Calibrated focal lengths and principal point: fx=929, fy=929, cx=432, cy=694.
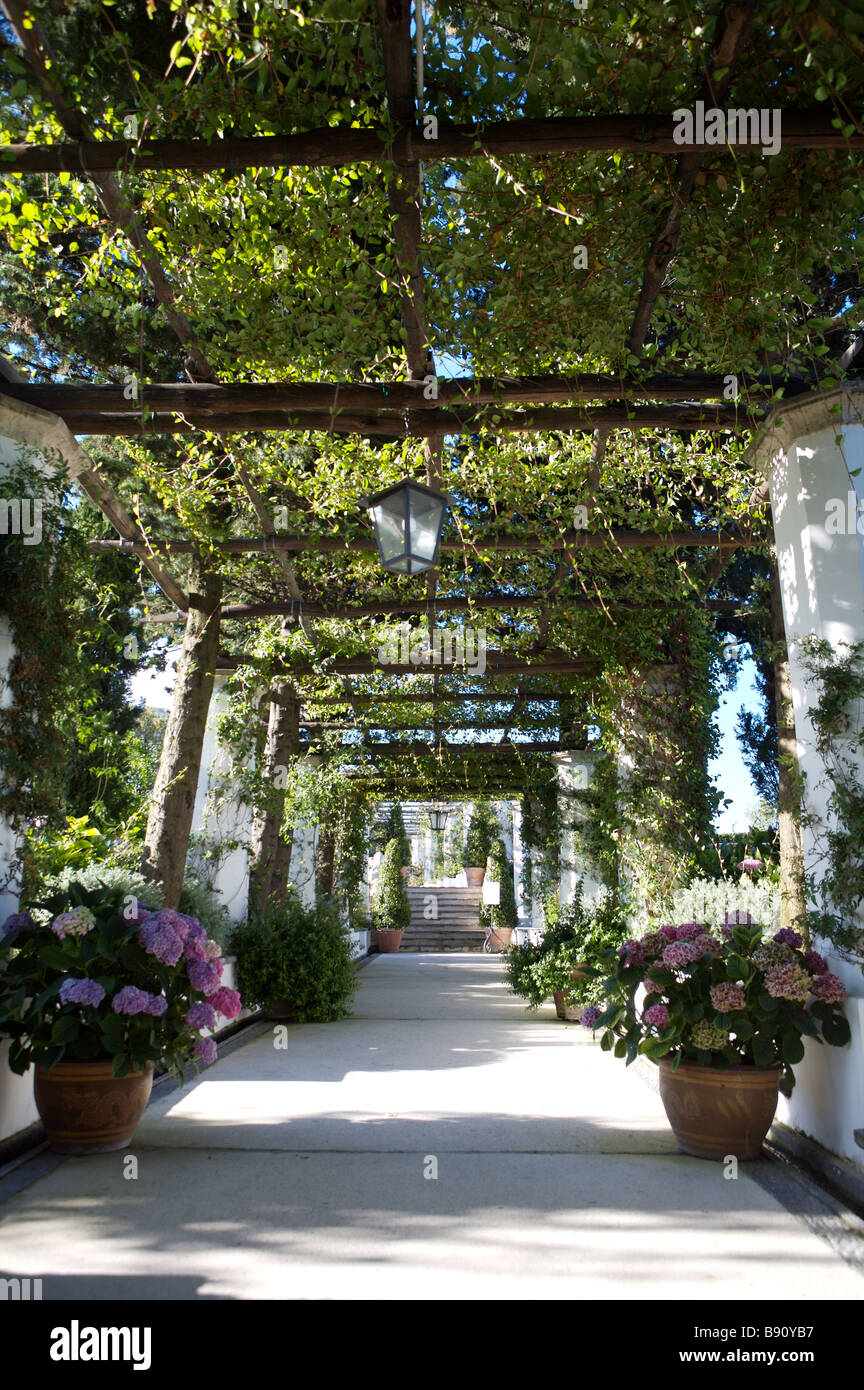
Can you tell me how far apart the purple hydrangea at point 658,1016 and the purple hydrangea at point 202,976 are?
1.90 meters

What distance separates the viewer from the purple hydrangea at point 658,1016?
397 cm

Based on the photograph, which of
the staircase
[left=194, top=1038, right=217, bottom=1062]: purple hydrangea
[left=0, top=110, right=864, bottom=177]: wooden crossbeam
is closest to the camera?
[left=0, top=110, right=864, bottom=177]: wooden crossbeam

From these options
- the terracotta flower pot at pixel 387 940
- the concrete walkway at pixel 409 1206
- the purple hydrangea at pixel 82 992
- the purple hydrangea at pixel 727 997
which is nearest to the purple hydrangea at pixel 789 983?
the purple hydrangea at pixel 727 997

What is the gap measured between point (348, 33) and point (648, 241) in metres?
1.42

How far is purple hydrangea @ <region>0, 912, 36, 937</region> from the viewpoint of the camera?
4000mm

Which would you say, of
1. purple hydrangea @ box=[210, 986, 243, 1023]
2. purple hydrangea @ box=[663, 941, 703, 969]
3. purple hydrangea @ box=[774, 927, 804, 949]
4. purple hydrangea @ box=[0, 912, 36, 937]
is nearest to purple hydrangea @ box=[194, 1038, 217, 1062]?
purple hydrangea @ box=[210, 986, 243, 1023]

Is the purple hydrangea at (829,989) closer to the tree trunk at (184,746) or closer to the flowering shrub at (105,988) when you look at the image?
the flowering shrub at (105,988)

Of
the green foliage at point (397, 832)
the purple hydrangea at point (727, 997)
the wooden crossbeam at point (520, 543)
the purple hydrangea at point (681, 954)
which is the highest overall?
the wooden crossbeam at point (520, 543)

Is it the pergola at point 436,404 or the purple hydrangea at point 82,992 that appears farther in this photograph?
the purple hydrangea at point 82,992

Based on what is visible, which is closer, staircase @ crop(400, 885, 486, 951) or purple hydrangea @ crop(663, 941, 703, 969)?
purple hydrangea @ crop(663, 941, 703, 969)

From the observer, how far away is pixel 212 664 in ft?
22.7

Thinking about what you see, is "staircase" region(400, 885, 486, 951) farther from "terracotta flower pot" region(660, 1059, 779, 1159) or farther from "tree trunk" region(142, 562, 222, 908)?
"terracotta flower pot" region(660, 1059, 779, 1159)

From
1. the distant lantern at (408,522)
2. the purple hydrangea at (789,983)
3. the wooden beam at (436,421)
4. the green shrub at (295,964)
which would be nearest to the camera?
the purple hydrangea at (789,983)

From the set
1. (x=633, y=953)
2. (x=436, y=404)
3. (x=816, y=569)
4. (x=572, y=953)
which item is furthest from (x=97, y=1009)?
(x=572, y=953)
